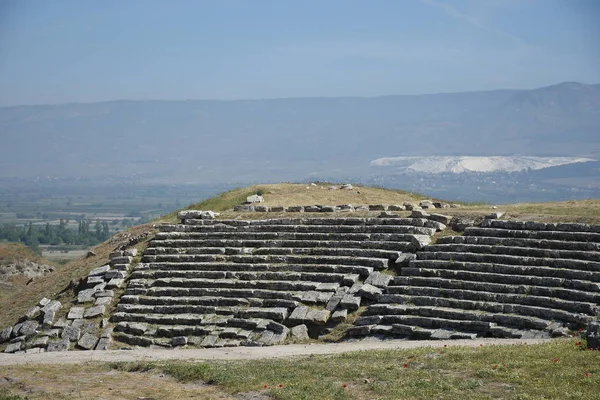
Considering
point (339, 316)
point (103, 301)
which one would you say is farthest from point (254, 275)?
point (103, 301)

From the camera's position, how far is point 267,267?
34031 mm

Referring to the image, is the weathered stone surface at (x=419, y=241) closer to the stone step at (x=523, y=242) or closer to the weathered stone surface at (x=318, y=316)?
the stone step at (x=523, y=242)

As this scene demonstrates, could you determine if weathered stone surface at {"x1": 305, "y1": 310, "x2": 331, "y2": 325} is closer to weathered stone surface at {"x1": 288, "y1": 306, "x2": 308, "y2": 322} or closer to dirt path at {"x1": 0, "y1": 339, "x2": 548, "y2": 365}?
weathered stone surface at {"x1": 288, "y1": 306, "x2": 308, "y2": 322}

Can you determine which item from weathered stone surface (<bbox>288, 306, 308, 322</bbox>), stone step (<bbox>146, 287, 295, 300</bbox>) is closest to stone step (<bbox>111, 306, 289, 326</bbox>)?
weathered stone surface (<bbox>288, 306, 308, 322</bbox>)

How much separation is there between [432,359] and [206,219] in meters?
20.8

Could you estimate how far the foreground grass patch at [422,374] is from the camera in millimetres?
18219

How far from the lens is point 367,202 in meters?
48.6

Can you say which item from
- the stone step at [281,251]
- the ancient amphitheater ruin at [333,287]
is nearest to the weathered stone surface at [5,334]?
the ancient amphitheater ruin at [333,287]

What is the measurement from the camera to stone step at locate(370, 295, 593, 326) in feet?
85.6

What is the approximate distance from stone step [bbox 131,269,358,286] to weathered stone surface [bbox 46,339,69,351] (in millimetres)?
4878

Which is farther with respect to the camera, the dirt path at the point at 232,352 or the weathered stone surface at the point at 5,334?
the weathered stone surface at the point at 5,334

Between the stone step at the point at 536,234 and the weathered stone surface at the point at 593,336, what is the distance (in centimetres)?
914

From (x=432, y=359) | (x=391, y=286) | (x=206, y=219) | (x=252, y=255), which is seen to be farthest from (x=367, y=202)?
(x=432, y=359)

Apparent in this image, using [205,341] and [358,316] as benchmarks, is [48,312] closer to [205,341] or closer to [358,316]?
[205,341]
